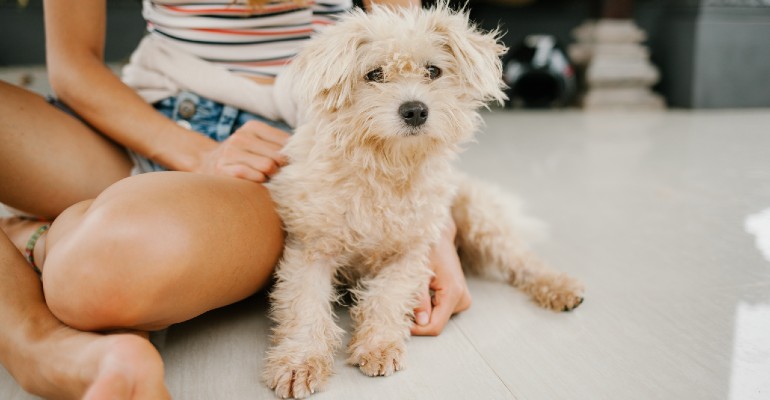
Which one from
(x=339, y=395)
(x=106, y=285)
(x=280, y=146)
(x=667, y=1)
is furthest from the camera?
(x=667, y=1)

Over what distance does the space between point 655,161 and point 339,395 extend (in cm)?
269

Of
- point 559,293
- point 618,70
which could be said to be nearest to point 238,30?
point 559,293

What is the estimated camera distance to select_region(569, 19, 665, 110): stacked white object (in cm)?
562

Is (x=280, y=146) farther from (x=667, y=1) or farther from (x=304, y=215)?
(x=667, y=1)

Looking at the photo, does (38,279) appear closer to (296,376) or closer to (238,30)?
(296,376)

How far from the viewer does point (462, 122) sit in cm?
113

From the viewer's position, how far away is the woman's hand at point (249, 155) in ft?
4.03

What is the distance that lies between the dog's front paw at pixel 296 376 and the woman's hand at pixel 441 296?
257 mm

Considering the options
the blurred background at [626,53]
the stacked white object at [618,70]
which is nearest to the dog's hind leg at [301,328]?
the blurred background at [626,53]

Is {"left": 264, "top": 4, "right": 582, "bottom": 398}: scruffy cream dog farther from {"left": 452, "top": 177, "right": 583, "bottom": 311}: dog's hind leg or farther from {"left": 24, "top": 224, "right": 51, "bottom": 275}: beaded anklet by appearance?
{"left": 24, "top": 224, "right": 51, "bottom": 275}: beaded anklet

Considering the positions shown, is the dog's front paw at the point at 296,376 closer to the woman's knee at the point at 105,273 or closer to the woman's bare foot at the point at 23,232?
the woman's knee at the point at 105,273

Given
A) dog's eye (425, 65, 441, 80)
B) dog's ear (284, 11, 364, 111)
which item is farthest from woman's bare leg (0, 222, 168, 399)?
dog's eye (425, 65, 441, 80)

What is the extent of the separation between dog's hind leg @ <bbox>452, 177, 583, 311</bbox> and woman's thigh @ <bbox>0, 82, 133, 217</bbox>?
2.93 ft

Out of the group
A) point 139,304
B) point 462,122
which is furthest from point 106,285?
point 462,122
